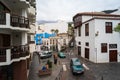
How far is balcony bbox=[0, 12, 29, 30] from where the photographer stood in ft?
42.3

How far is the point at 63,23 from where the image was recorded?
82.3m

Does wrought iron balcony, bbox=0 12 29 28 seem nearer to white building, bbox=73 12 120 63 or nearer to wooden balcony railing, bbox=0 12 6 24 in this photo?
wooden balcony railing, bbox=0 12 6 24

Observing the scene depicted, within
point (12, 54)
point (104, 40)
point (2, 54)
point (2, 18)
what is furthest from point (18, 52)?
point (104, 40)

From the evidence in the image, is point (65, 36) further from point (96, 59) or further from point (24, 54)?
point (24, 54)

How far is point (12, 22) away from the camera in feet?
47.2

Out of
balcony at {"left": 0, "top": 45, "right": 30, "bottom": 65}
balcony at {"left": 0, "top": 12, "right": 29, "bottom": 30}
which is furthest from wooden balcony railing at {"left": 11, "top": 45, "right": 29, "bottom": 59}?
balcony at {"left": 0, "top": 12, "right": 29, "bottom": 30}

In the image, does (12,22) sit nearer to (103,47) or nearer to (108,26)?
(103,47)

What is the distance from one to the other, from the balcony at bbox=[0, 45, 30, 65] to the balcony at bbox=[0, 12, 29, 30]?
6.40ft

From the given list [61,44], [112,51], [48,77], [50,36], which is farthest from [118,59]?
[50,36]

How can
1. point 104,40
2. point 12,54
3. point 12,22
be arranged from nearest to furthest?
point 12,54, point 12,22, point 104,40

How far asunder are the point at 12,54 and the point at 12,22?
2.97m

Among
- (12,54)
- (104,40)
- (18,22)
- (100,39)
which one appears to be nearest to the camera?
(12,54)

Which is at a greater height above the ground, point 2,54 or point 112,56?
point 2,54

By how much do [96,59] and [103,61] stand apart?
60.2 inches
